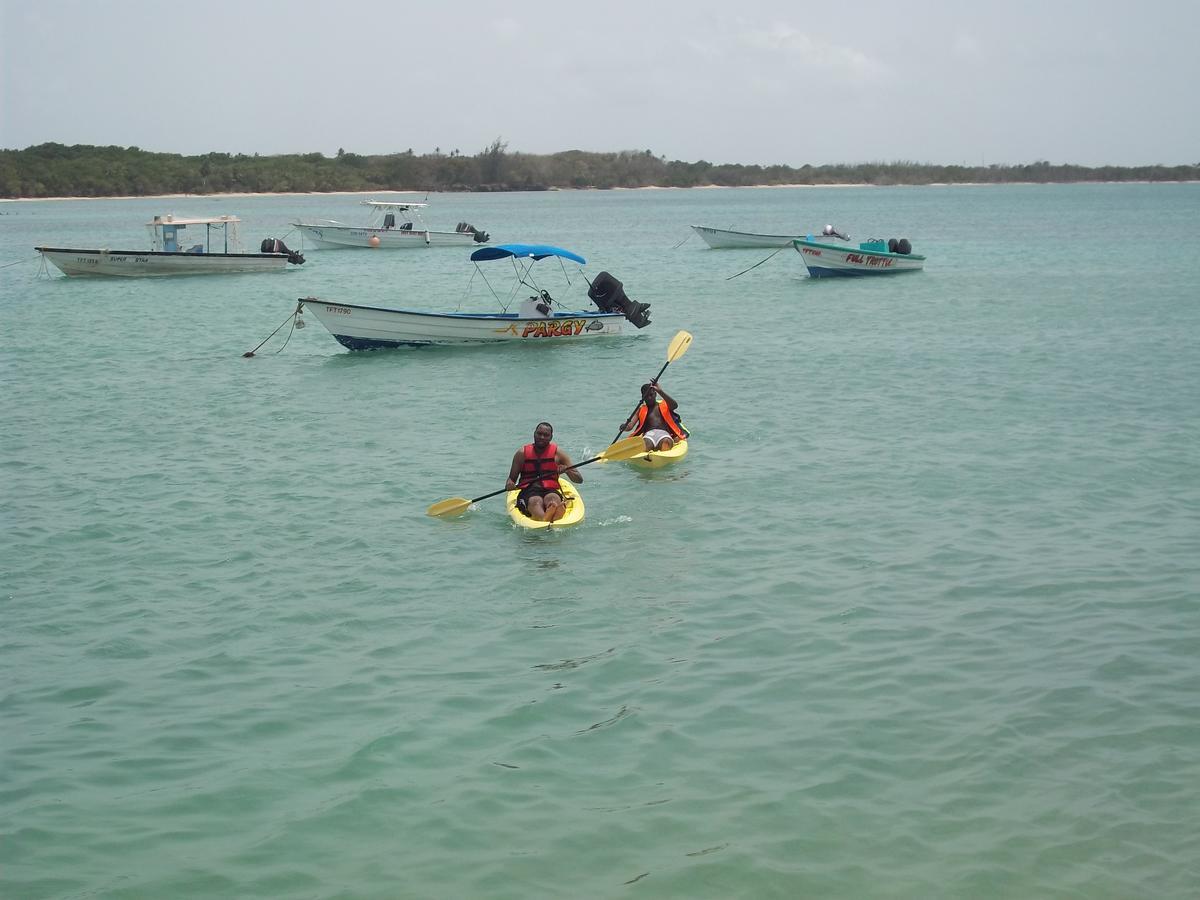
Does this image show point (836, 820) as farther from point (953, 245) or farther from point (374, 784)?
point (953, 245)

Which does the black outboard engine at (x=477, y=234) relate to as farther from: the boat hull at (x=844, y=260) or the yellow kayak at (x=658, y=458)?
the yellow kayak at (x=658, y=458)

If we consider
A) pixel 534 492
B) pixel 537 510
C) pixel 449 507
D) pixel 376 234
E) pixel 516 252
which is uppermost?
pixel 376 234

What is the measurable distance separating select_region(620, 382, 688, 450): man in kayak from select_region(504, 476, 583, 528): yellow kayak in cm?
246

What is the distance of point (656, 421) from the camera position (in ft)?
55.0

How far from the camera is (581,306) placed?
38.2 metres

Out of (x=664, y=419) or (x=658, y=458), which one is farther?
(x=664, y=419)

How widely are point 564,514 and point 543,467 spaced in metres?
0.56

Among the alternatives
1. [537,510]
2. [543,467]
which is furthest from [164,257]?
[537,510]

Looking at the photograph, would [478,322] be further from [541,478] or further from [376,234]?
[376,234]

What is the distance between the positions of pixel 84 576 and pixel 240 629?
2.44 metres

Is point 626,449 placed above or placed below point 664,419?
below

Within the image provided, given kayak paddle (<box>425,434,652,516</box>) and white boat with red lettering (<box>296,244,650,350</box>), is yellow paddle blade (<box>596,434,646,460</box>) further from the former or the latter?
white boat with red lettering (<box>296,244,650,350</box>)

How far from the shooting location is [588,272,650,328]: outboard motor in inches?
1147

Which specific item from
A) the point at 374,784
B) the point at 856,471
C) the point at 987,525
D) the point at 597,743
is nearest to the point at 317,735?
the point at 374,784
